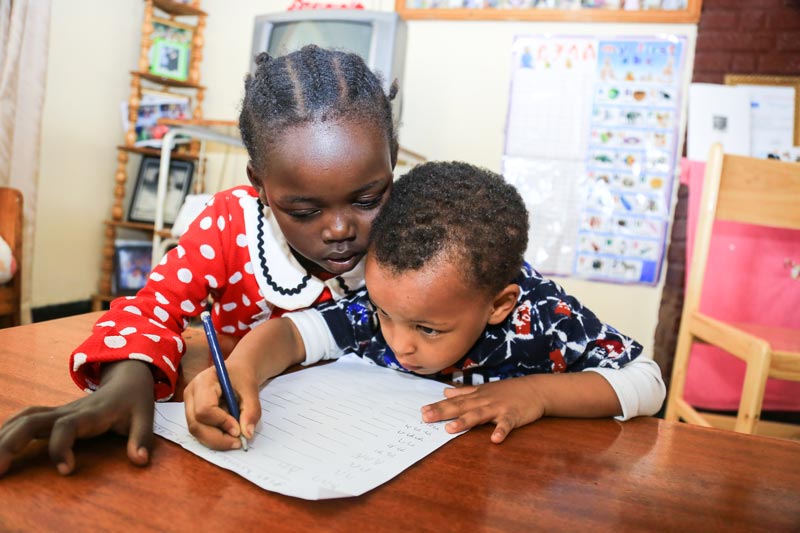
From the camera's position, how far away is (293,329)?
0.71m

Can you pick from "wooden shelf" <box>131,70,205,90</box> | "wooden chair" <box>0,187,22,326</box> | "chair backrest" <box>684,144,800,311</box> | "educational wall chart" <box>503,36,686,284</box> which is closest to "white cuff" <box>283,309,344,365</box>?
"wooden chair" <box>0,187,22,326</box>

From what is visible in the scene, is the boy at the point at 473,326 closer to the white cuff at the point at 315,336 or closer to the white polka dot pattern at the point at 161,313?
the white cuff at the point at 315,336

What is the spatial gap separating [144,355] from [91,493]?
8.6 inches

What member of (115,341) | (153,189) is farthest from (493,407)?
(153,189)

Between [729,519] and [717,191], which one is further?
[717,191]

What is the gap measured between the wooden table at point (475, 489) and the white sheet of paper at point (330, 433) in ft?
0.04

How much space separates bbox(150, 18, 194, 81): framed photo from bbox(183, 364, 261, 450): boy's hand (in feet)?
9.36

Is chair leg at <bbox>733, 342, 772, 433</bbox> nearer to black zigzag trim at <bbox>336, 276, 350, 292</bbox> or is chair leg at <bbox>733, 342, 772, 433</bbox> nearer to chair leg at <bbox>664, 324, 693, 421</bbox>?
chair leg at <bbox>664, 324, 693, 421</bbox>

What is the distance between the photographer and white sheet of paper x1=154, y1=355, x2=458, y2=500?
1.31 feet

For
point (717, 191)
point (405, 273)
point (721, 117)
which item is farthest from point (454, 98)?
point (405, 273)

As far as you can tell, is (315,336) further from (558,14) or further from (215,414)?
(558,14)

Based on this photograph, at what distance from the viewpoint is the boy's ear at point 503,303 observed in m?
0.67

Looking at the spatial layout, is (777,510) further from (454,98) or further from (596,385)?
(454,98)

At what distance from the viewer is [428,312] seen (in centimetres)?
61
